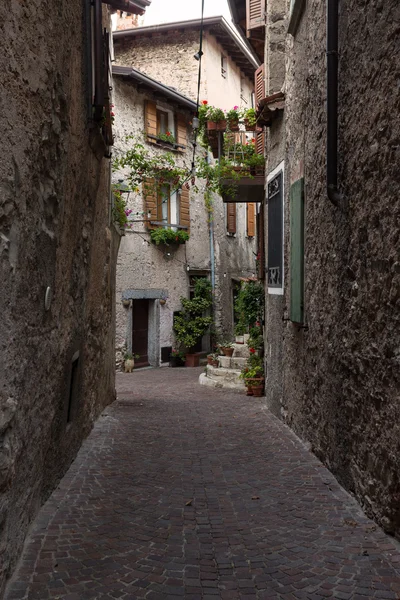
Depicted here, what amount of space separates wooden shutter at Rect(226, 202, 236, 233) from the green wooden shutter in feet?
43.1

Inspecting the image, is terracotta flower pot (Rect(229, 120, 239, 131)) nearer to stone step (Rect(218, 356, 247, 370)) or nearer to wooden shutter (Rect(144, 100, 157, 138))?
stone step (Rect(218, 356, 247, 370))

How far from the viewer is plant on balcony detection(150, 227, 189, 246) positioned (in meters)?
16.7

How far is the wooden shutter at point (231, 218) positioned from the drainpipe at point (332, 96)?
49.2ft

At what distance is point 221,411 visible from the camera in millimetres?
8906

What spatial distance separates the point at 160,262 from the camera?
56.2ft

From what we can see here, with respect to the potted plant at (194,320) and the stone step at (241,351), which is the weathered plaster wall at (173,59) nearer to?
the potted plant at (194,320)

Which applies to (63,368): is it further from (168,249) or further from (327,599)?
(168,249)

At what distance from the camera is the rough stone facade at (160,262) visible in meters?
15.9

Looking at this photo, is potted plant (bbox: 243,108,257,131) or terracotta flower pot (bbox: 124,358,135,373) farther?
terracotta flower pot (bbox: 124,358,135,373)

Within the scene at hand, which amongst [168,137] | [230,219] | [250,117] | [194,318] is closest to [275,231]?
[250,117]

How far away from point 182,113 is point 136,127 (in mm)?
2131

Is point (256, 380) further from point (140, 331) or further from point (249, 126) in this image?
point (140, 331)

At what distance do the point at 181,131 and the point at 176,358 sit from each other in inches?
286

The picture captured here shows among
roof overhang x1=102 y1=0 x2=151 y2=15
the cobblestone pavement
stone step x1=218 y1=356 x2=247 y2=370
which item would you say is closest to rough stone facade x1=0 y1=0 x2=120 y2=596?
the cobblestone pavement
